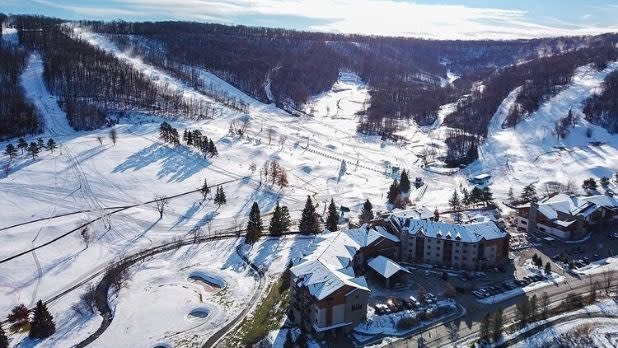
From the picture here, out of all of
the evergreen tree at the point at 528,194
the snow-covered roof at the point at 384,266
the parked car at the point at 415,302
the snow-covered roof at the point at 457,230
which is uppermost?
the snow-covered roof at the point at 457,230

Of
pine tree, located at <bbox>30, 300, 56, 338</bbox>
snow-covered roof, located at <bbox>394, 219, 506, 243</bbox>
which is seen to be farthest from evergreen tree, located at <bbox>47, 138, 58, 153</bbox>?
snow-covered roof, located at <bbox>394, 219, 506, 243</bbox>

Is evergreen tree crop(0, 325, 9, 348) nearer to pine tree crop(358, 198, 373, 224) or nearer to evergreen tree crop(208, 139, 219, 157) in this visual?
pine tree crop(358, 198, 373, 224)

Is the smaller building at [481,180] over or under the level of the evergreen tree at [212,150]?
under

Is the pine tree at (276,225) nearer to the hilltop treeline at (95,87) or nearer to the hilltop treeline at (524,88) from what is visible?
the hilltop treeline at (95,87)

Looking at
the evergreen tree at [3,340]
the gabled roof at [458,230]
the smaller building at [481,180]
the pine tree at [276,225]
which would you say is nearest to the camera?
the evergreen tree at [3,340]

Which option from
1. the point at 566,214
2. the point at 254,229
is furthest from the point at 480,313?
the point at 254,229

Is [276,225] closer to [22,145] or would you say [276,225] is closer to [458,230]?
[458,230]

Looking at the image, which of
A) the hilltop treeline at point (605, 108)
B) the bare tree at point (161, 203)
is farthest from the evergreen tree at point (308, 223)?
the hilltop treeline at point (605, 108)
